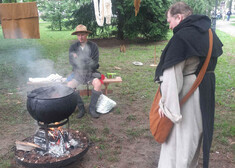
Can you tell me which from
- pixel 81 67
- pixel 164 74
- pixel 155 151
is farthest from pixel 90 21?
pixel 164 74

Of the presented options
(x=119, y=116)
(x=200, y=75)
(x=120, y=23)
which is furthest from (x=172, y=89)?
(x=120, y=23)

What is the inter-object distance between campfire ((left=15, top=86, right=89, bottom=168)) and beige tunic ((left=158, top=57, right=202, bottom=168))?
128 centimetres

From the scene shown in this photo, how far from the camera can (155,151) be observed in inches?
138

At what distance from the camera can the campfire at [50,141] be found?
2.80 meters

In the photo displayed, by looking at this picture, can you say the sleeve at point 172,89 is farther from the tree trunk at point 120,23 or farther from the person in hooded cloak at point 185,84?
the tree trunk at point 120,23

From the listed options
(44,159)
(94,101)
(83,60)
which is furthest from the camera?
(83,60)

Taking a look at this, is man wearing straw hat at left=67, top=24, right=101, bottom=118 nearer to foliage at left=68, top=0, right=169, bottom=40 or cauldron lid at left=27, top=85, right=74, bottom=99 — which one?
cauldron lid at left=27, top=85, right=74, bottom=99

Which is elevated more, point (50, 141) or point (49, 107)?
point (49, 107)

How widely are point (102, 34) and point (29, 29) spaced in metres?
10.7

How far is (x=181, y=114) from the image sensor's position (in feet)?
7.41

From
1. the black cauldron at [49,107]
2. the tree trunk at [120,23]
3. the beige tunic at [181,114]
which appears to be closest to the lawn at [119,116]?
the black cauldron at [49,107]

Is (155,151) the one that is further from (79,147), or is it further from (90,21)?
(90,21)

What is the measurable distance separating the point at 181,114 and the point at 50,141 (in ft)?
6.35

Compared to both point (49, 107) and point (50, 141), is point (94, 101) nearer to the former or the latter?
point (50, 141)
